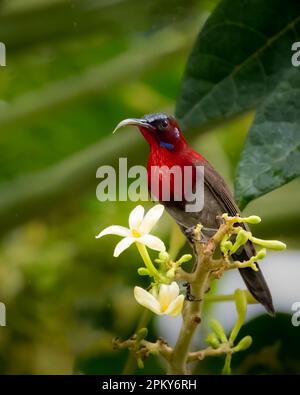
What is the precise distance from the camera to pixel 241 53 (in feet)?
2.58

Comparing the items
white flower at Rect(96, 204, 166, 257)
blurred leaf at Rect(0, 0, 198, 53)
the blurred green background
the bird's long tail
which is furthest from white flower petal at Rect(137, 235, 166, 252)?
blurred leaf at Rect(0, 0, 198, 53)

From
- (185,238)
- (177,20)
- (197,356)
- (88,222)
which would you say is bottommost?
(197,356)

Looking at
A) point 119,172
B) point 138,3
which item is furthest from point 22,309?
point 138,3

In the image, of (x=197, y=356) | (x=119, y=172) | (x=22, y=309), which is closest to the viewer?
(x=197, y=356)

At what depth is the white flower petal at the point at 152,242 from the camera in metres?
0.56

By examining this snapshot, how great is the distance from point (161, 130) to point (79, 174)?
21 centimetres

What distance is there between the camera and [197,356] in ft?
1.86

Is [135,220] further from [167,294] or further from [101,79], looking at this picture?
[101,79]

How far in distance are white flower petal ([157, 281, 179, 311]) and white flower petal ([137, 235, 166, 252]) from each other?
0.02 metres

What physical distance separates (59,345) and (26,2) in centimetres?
34

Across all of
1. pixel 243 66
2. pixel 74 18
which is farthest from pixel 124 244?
pixel 74 18

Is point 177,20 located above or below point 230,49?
above
